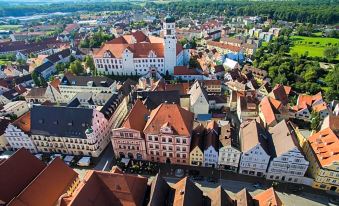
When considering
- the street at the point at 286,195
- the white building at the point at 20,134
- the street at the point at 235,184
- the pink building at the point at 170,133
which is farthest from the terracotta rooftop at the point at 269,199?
the white building at the point at 20,134

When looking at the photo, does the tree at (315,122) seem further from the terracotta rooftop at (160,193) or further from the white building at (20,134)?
the white building at (20,134)

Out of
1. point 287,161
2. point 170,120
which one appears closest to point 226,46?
point 170,120

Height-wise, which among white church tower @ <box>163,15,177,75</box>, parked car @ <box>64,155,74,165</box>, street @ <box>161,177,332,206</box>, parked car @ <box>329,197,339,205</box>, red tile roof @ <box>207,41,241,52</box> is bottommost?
parked car @ <box>329,197,339,205</box>

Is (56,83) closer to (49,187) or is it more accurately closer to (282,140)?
(49,187)

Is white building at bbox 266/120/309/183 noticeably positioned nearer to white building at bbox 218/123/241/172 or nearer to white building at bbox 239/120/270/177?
white building at bbox 239/120/270/177

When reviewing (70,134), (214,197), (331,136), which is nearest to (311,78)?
(331,136)

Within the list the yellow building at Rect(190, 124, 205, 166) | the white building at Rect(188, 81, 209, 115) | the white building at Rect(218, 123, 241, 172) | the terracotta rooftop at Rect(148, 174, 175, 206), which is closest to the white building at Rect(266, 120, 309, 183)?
the white building at Rect(218, 123, 241, 172)

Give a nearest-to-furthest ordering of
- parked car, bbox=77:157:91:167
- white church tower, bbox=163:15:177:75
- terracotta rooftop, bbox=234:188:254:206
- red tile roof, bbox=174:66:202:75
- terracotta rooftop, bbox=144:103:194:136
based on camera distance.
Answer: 1. terracotta rooftop, bbox=234:188:254:206
2. terracotta rooftop, bbox=144:103:194:136
3. parked car, bbox=77:157:91:167
4. white church tower, bbox=163:15:177:75
5. red tile roof, bbox=174:66:202:75
